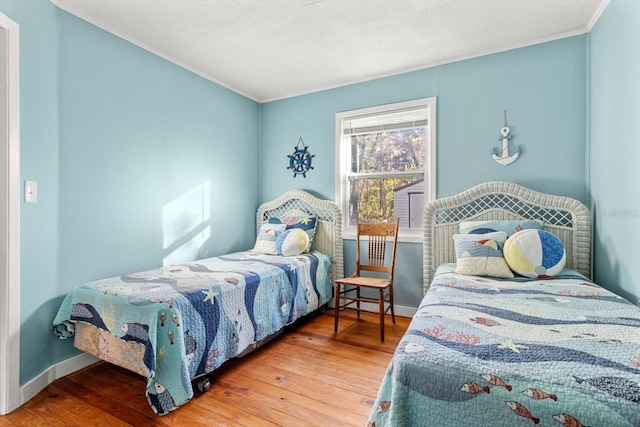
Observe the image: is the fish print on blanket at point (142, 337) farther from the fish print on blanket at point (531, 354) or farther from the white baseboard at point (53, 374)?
the fish print on blanket at point (531, 354)

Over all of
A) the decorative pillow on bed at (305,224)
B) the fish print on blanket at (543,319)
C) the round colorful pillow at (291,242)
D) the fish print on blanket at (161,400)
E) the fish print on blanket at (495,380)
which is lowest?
the fish print on blanket at (161,400)

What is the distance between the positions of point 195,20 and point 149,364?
2344 mm

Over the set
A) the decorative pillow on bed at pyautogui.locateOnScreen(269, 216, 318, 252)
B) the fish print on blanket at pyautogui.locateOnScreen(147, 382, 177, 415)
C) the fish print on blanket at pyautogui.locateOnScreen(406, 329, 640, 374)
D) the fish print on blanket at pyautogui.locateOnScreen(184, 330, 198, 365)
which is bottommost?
the fish print on blanket at pyautogui.locateOnScreen(147, 382, 177, 415)

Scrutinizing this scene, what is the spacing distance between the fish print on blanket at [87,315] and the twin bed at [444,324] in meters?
0.01

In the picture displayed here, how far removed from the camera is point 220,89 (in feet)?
11.7

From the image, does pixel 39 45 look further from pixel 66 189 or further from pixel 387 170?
pixel 387 170

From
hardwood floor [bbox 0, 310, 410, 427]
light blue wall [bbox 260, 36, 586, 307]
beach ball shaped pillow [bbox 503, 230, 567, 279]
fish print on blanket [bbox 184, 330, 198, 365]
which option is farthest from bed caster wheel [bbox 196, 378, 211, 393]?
beach ball shaped pillow [bbox 503, 230, 567, 279]

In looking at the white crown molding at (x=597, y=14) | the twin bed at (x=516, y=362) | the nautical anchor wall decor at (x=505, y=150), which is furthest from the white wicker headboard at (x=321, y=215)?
the white crown molding at (x=597, y=14)

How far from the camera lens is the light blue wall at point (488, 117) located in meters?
2.65

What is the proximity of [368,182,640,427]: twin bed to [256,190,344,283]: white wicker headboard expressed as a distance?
68.7 inches

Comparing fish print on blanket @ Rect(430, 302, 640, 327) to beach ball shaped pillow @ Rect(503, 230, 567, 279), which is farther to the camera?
beach ball shaped pillow @ Rect(503, 230, 567, 279)

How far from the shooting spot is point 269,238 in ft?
11.4

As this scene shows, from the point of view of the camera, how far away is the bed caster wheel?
6.51ft

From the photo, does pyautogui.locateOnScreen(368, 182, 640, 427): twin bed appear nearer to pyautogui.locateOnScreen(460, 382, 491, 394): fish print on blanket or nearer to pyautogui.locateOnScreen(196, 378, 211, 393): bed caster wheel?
pyautogui.locateOnScreen(460, 382, 491, 394): fish print on blanket
